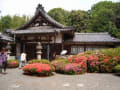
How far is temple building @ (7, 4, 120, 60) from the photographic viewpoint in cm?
1386

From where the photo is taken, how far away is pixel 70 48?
15.0 metres

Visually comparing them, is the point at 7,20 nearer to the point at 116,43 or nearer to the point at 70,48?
the point at 70,48

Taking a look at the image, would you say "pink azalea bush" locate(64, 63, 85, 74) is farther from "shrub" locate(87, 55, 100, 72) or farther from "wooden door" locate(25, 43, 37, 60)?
"wooden door" locate(25, 43, 37, 60)

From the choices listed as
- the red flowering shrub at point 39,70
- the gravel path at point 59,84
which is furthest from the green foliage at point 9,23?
the gravel path at point 59,84

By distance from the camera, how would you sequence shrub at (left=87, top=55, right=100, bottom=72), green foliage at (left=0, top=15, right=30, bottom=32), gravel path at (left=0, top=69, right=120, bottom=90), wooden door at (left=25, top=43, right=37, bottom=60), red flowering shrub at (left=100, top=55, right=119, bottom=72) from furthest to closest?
green foliage at (left=0, top=15, right=30, bottom=32), wooden door at (left=25, top=43, right=37, bottom=60), shrub at (left=87, top=55, right=100, bottom=72), red flowering shrub at (left=100, top=55, right=119, bottom=72), gravel path at (left=0, top=69, right=120, bottom=90)

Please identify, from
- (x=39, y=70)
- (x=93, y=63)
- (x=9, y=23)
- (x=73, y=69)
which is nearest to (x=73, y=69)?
(x=73, y=69)

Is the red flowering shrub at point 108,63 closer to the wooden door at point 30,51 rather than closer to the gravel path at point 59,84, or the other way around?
the gravel path at point 59,84

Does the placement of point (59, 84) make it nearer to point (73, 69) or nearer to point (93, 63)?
point (73, 69)

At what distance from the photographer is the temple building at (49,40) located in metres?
13.9

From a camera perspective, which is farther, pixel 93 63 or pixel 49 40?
pixel 49 40

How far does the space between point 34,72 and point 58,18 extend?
29.1 m

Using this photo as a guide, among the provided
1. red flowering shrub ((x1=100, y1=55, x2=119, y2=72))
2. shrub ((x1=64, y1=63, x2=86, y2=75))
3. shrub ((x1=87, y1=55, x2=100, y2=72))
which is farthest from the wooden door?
red flowering shrub ((x1=100, y1=55, x2=119, y2=72))

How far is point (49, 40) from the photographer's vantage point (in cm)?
1476

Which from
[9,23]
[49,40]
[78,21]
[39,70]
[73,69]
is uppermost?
[9,23]
